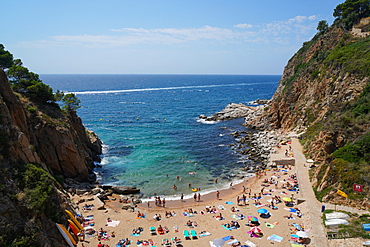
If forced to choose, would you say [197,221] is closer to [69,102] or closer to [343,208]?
[343,208]

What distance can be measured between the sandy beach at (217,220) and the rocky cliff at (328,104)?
3.85 meters

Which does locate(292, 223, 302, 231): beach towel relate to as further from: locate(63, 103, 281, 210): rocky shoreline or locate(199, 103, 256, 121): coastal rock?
locate(199, 103, 256, 121): coastal rock

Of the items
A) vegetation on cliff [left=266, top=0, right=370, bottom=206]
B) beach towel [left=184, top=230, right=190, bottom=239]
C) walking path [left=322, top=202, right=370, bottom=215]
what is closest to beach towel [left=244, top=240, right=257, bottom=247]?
beach towel [left=184, top=230, right=190, bottom=239]

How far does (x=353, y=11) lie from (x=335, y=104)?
37.5 meters

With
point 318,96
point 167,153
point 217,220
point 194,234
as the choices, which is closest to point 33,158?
point 194,234

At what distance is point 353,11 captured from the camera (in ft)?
204

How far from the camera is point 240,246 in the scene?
22.0m

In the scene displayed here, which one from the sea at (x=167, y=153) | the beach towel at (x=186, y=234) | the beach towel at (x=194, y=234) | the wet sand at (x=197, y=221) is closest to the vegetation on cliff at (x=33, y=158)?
the wet sand at (x=197, y=221)

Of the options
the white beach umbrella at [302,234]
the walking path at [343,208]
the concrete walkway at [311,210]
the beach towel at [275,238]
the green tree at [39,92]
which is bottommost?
the beach towel at [275,238]

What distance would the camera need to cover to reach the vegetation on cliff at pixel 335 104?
26406 mm

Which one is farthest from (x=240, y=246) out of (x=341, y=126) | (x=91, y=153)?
(x=91, y=153)

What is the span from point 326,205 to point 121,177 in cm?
2886

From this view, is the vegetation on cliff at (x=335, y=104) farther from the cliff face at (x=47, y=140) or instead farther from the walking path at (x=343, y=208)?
the cliff face at (x=47, y=140)

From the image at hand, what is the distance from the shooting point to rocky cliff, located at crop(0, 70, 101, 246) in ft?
55.0
